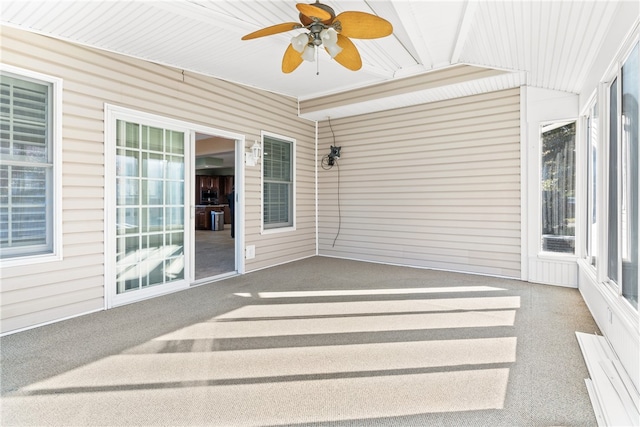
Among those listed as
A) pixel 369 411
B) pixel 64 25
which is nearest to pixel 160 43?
pixel 64 25

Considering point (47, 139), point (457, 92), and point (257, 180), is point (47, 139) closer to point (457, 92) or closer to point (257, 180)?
point (257, 180)

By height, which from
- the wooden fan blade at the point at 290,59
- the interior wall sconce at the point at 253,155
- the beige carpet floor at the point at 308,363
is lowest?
the beige carpet floor at the point at 308,363

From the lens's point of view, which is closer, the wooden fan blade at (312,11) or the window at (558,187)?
the wooden fan blade at (312,11)

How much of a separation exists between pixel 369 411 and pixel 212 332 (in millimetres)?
1640

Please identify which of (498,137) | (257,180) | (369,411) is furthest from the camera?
(257,180)

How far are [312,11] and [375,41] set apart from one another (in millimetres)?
1675

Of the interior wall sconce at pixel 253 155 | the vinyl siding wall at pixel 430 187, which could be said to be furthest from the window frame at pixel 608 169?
the interior wall sconce at pixel 253 155

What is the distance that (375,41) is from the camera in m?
3.85

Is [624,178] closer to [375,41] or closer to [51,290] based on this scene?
[375,41]

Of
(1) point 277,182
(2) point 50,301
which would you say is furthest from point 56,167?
(1) point 277,182

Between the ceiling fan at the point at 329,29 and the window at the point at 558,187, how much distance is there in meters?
3.15

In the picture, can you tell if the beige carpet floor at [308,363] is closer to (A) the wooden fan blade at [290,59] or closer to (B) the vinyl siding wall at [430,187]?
(B) the vinyl siding wall at [430,187]

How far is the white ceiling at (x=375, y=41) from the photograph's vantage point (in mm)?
2779

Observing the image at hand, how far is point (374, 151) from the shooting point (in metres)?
6.05
